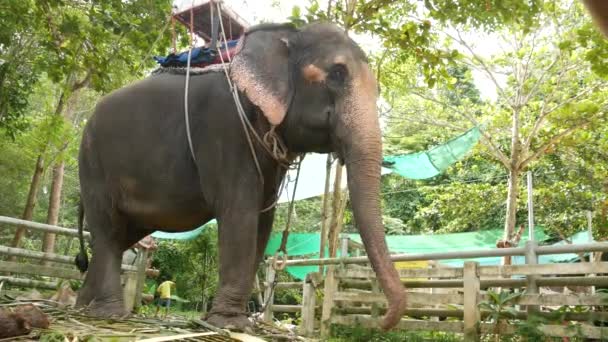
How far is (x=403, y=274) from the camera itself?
7109 mm

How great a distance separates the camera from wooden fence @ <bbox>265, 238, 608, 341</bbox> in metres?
5.36

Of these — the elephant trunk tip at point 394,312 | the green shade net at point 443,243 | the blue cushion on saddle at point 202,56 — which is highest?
the blue cushion on saddle at point 202,56

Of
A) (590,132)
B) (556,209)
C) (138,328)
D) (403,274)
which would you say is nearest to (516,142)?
(590,132)

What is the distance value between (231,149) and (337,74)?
0.74m

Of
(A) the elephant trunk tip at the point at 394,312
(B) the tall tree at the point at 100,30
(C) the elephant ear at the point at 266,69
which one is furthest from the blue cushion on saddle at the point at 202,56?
(A) the elephant trunk tip at the point at 394,312

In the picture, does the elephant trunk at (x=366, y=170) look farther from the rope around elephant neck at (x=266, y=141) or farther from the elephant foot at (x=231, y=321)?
the elephant foot at (x=231, y=321)

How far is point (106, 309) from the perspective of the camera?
3660 millimetres

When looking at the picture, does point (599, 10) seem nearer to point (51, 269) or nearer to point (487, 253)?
point (487, 253)

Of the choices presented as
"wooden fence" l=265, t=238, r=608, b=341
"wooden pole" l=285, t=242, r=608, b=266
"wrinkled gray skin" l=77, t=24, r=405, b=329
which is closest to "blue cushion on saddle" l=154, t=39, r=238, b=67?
"wrinkled gray skin" l=77, t=24, r=405, b=329

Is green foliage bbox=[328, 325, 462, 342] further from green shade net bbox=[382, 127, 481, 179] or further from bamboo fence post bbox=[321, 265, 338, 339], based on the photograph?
green shade net bbox=[382, 127, 481, 179]

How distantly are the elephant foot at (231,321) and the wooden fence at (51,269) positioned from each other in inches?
113

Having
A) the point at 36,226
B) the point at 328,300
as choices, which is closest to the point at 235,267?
the point at 36,226

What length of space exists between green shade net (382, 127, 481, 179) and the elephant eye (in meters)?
6.00

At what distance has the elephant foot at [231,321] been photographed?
3.19 m
